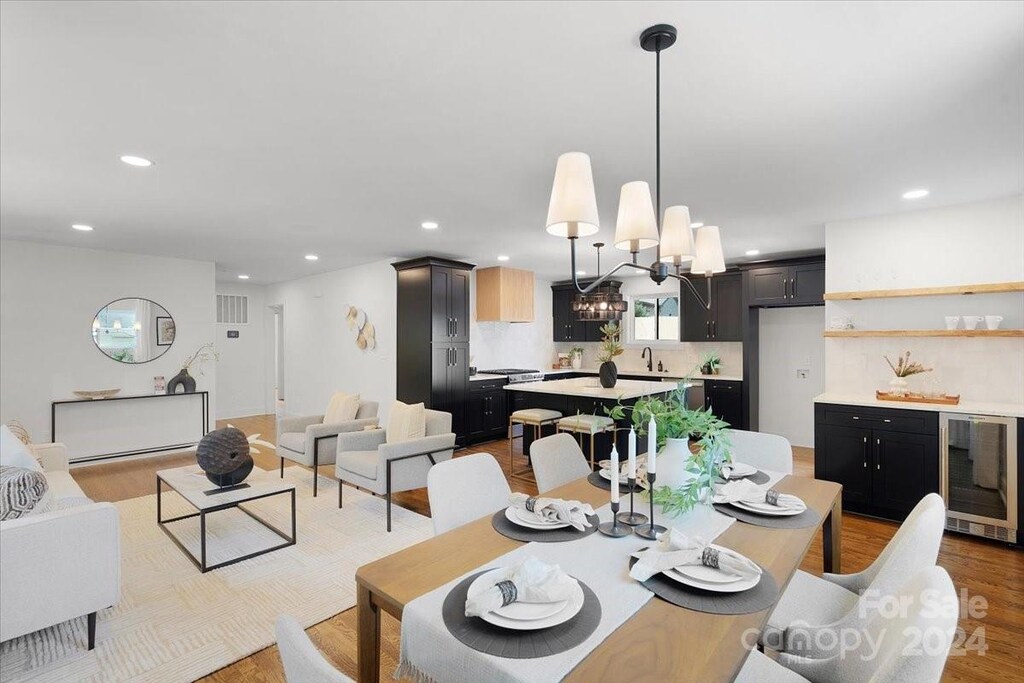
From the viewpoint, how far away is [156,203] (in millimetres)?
4023

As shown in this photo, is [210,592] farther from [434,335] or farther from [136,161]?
[434,335]

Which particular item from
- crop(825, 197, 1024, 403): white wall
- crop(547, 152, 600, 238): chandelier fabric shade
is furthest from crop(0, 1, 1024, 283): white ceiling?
crop(547, 152, 600, 238): chandelier fabric shade

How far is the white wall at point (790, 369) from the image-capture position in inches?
252

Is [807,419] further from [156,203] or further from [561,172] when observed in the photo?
[156,203]

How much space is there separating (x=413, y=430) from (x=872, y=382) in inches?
163

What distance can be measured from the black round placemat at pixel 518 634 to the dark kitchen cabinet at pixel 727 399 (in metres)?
5.91

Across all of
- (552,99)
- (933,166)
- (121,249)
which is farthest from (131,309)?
(933,166)

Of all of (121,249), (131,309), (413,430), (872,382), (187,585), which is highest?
(121,249)

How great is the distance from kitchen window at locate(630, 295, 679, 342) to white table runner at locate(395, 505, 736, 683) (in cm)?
644

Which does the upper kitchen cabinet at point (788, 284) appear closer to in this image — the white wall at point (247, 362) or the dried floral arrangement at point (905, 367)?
the dried floral arrangement at point (905, 367)

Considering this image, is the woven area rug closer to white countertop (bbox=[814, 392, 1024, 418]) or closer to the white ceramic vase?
the white ceramic vase

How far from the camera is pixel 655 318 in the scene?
316 inches

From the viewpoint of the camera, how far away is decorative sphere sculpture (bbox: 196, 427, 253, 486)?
3275 mm

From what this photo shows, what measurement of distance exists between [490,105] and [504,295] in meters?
4.99
